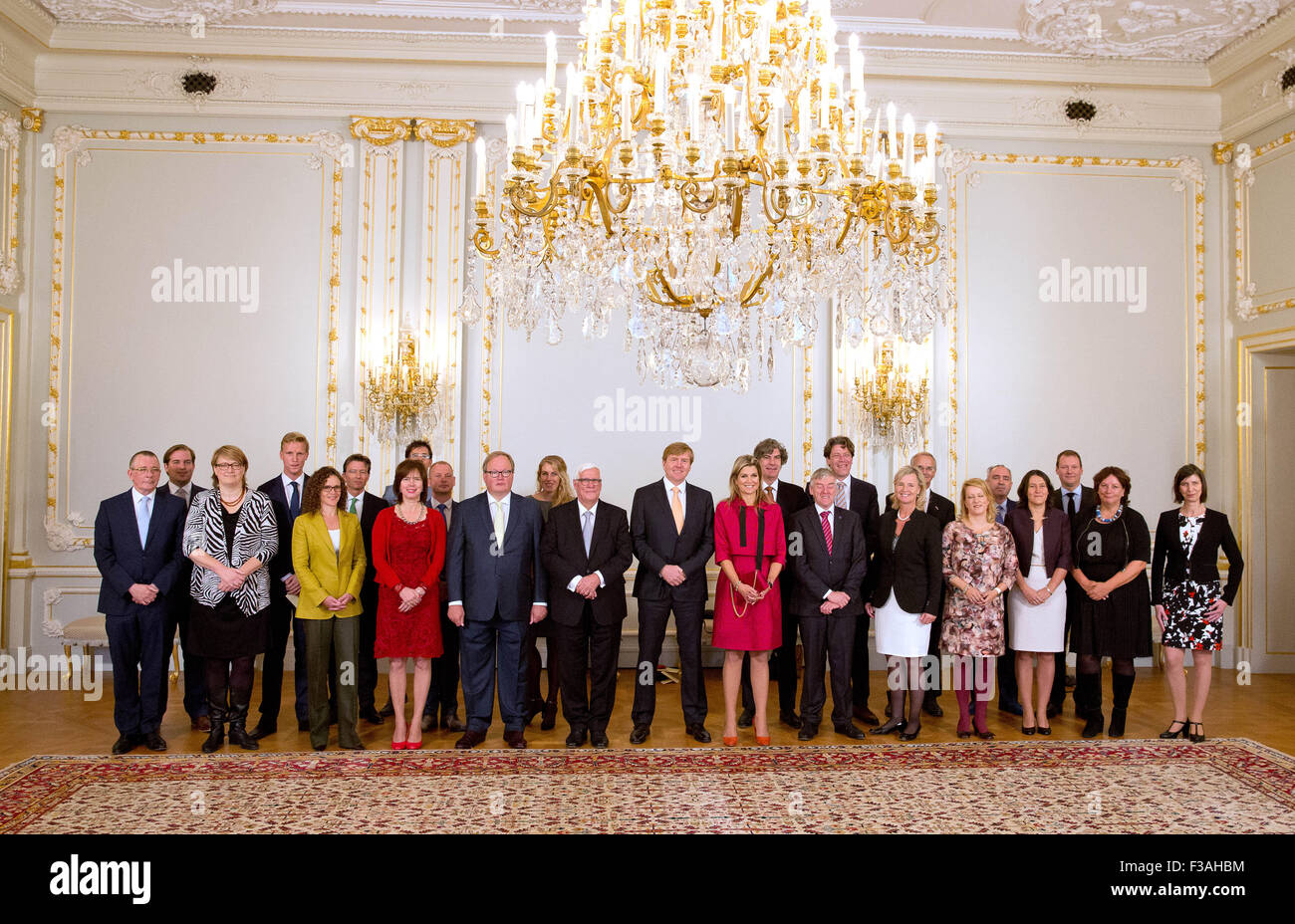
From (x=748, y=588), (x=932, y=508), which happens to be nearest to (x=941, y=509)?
(x=932, y=508)

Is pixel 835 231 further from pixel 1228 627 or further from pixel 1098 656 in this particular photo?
pixel 1228 627

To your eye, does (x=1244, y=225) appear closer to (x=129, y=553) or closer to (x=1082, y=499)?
(x=1082, y=499)

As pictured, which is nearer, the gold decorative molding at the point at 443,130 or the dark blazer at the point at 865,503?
the dark blazer at the point at 865,503

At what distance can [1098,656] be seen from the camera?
18.2 ft

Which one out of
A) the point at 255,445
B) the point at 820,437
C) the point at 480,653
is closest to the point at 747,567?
the point at 480,653

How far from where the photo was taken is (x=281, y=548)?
5469 mm

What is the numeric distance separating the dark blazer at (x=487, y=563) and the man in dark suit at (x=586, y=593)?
161 millimetres

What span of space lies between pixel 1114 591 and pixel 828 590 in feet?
5.31

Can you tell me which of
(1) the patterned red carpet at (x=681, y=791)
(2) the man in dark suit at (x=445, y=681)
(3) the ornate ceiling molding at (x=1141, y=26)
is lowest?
(1) the patterned red carpet at (x=681, y=791)

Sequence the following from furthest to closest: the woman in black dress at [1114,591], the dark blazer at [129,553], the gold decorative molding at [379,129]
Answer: the gold decorative molding at [379,129], the woman in black dress at [1114,591], the dark blazer at [129,553]

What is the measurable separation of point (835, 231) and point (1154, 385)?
4735mm

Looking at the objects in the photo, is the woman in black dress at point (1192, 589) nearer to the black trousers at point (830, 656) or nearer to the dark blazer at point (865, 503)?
the dark blazer at point (865, 503)

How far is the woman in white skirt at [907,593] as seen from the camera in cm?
541

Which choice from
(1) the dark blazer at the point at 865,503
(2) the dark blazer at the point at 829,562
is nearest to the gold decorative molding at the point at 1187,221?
(1) the dark blazer at the point at 865,503
